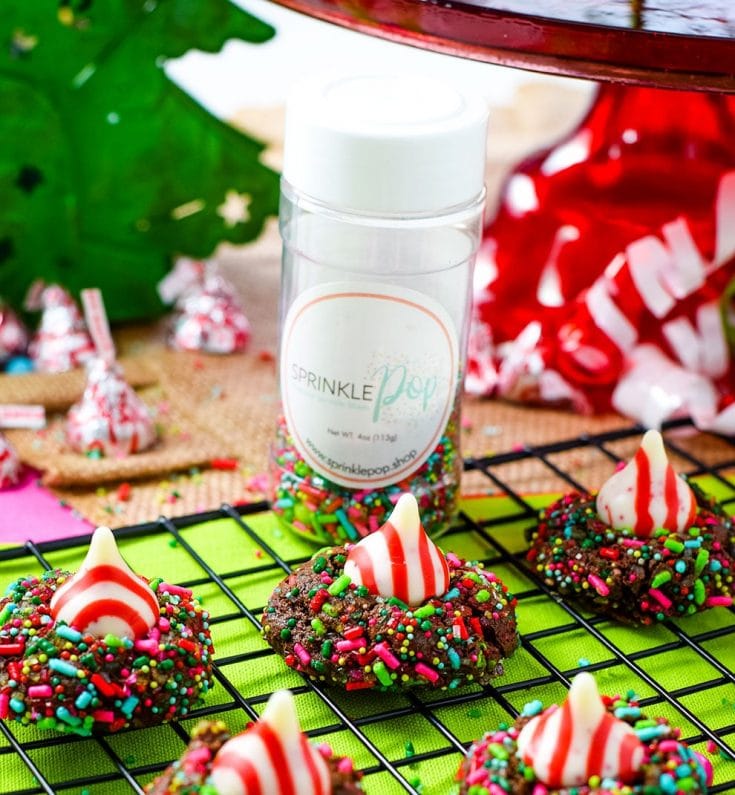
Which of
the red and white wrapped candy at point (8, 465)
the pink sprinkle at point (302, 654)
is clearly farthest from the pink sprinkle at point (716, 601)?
the red and white wrapped candy at point (8, 465)

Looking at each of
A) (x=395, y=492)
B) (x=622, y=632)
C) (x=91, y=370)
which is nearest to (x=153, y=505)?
(x=91, y=370)

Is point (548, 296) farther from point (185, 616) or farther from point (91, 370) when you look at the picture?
point (185, 616)

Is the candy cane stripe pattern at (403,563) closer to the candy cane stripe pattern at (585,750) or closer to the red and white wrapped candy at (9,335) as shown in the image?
the candy cane stripe pattern at (585,750)

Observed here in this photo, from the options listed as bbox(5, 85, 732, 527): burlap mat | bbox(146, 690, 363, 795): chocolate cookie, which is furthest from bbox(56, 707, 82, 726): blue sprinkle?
bbox(5, 85, 732, 527): burlap mat

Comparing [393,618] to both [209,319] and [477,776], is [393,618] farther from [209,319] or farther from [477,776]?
[209,319]

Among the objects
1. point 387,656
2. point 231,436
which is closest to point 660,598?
point 387,656

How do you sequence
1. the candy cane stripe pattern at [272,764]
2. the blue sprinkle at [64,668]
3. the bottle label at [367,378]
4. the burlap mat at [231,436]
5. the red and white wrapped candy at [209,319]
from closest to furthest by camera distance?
1. the candy cane stripe pattern at [272,764]
2. the blue sprinkle at [64,668]
3. the bottle label at [367,378]
4. the burlap mat at [231,436]
5. the red and white wrapped candy at [209,319]

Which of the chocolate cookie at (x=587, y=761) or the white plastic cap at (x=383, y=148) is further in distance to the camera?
the white plastic cap at (x=383, y=148)
